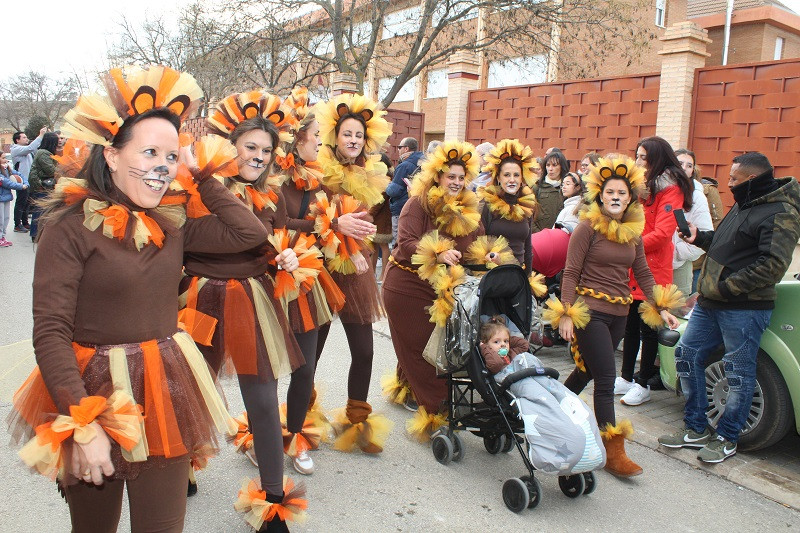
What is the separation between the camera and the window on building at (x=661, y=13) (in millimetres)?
27953

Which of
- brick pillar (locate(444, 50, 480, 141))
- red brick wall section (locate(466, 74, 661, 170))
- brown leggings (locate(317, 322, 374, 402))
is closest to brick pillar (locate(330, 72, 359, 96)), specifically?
Result: brick pillar (locate(444, 50, 480, 141))

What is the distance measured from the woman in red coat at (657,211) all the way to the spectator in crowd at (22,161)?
11898mm

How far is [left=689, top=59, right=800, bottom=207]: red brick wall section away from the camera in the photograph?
9.89 meters

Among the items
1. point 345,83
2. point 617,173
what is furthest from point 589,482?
point 345,83

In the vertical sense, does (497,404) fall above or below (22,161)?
below

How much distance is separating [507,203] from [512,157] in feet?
1.18

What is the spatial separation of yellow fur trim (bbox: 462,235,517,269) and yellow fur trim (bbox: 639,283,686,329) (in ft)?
3.22

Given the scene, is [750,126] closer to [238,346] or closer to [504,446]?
[504,446]

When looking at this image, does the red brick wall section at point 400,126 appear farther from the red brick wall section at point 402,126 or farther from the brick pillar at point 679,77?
the brick pillar at point 679,77

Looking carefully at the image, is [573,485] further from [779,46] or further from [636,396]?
[779,46]

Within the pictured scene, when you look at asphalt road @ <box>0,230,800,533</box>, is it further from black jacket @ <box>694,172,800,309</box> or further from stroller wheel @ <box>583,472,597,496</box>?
black jacket @ <box>694,172,800,309</box>

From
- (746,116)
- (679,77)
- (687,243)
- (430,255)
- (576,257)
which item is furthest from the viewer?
(679,77)

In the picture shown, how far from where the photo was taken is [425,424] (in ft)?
14.8

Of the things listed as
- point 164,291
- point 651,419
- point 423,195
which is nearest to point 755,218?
point 651,419
